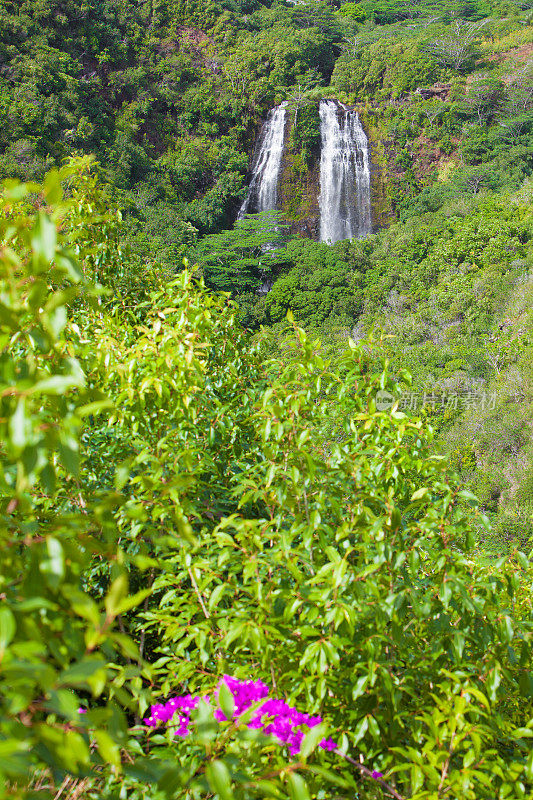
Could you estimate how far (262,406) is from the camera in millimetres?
1303

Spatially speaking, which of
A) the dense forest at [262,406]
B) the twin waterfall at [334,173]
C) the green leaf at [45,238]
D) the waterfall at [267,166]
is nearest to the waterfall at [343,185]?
the twin waterfall at [334,173]

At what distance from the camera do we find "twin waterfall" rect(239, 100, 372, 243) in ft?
50.4

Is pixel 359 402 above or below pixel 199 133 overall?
below

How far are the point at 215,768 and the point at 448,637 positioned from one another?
2.44ft

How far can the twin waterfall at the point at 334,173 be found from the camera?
15.4 metres

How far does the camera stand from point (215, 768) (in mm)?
501

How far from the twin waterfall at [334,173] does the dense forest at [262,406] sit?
204 mm

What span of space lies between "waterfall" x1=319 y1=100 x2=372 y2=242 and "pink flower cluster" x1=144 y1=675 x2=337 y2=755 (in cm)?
1517

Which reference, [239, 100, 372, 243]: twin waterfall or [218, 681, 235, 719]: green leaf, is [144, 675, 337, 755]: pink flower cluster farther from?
[239, 100, 372, 243]: twin waterfall

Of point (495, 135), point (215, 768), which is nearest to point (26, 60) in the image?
point (495, 135)

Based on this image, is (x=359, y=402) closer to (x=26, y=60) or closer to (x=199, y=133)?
(x=26, y=60)

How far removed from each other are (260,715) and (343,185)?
16348mm

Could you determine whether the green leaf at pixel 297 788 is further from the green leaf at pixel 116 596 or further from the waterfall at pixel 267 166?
the waterfall at pixel 267 166

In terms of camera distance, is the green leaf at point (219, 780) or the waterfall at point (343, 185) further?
the waterfall at point (343, 185)
